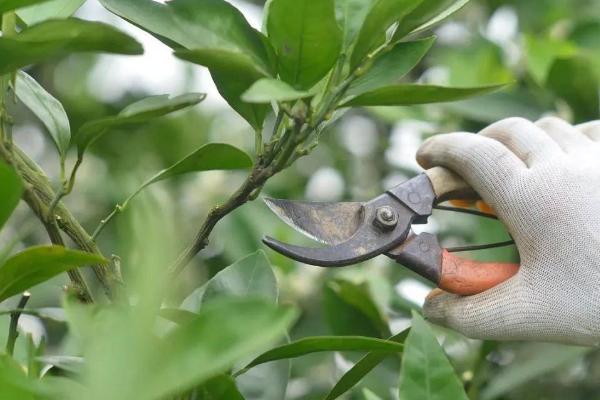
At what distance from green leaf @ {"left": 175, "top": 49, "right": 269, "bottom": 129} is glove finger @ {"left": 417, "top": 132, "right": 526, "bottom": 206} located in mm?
223

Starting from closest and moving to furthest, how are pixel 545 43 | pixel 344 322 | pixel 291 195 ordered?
pixel 344 322, pixel 545 43, pixel 291 195

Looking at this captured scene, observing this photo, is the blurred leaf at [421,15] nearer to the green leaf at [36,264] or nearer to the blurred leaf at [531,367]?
the green leaf at [36,264]

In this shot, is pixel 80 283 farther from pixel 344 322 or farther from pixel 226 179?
pixel 226 179

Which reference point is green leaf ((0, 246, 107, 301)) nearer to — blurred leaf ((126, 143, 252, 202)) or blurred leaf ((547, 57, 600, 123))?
blurred leaf ((126, 143, 252, 202))

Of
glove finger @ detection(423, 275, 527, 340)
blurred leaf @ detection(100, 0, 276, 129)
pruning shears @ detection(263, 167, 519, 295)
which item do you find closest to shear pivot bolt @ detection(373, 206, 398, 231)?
pruning shears @ detection(263, 167, 519, 295)

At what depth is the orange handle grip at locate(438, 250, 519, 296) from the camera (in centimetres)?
96

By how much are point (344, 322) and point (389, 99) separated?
0.53 metres

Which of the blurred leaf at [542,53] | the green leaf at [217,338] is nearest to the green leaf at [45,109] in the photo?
the green leaf at [217,338]

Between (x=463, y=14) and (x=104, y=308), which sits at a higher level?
(x=104, y=308)

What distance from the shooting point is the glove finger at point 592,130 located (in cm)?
108

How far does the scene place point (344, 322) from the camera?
1.28 metres

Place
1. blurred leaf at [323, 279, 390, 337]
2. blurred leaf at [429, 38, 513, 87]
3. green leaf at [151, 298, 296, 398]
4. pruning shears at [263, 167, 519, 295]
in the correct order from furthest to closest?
blurred leaf at [429, 38, 513, 87], blurred leaf at [323, 279, 390, 337], pruning shears at [263, 167, 519, 295], green leaf at [151, 298, 296, 398]

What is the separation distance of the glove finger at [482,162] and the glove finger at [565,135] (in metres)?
0.07

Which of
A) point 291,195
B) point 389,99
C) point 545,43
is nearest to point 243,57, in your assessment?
Answer: point 389,99
